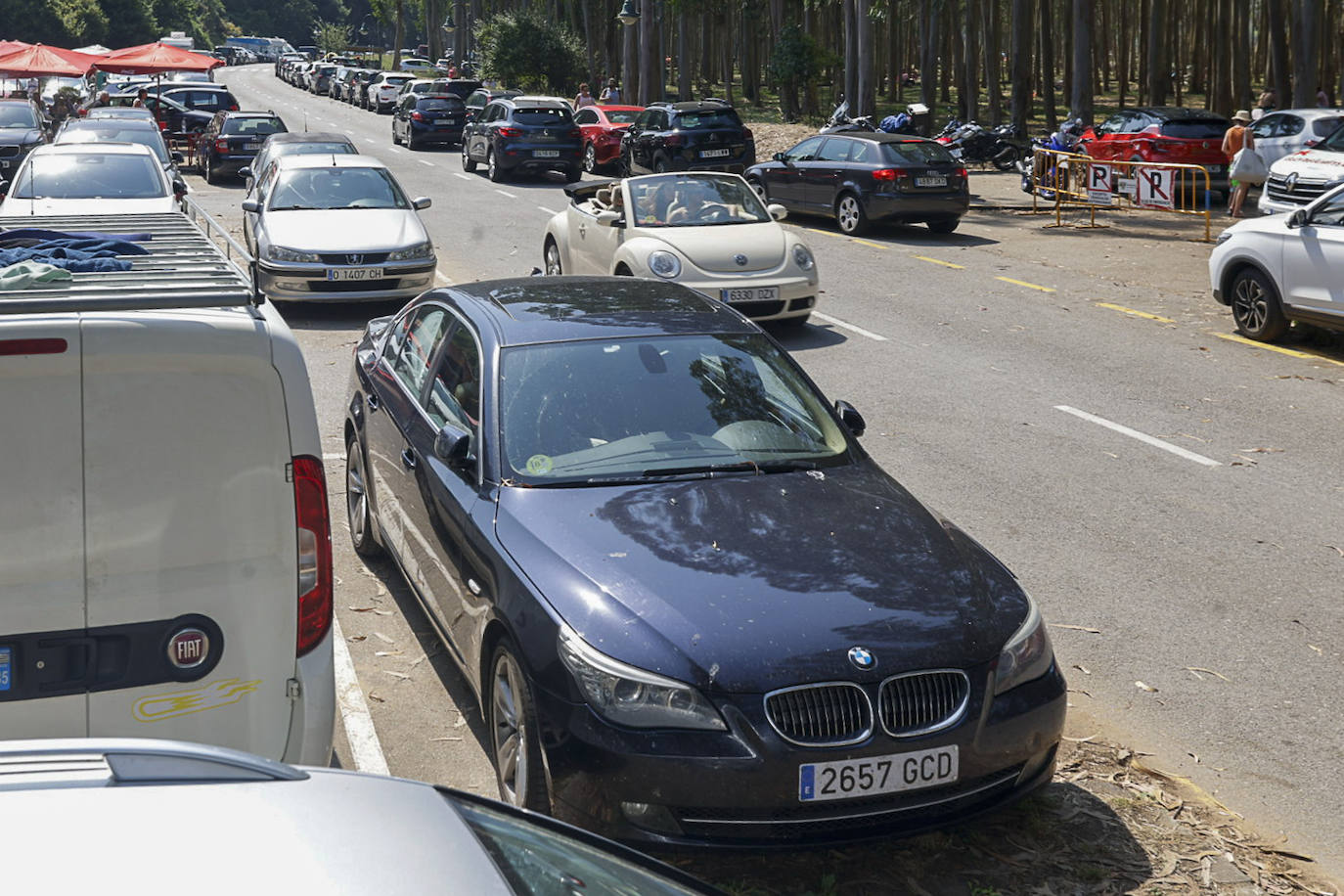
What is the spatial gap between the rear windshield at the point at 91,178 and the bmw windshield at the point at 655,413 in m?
12.8

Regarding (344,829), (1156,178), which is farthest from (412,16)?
(344,829)

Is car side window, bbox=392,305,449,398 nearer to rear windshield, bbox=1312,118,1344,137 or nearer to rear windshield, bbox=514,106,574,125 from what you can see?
rear windshield, bbox=1312,118,1344,137

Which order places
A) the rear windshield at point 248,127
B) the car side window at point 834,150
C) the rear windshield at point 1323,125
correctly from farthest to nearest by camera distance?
the rear windshield at point 248,127
the rear windshield at point 1323,125
the car side window at point 834,150

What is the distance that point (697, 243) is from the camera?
562 inches

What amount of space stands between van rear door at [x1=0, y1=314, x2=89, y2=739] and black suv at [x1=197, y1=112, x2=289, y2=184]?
28.5 metres

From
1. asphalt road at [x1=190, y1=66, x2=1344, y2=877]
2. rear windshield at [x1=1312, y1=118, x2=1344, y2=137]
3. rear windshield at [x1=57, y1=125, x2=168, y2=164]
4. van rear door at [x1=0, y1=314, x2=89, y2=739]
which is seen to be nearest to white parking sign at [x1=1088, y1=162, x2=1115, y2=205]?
rear windshield at [x1=1312, y1=118, x2=1344, y2=137]

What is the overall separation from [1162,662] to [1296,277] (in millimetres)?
8292

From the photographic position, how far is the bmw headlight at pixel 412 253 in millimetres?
15438

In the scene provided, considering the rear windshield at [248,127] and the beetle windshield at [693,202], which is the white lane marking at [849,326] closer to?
the beetle windshield at [693,202]

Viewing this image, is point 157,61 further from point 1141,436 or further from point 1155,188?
point 1141,436

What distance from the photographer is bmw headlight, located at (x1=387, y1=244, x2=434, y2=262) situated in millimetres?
15438

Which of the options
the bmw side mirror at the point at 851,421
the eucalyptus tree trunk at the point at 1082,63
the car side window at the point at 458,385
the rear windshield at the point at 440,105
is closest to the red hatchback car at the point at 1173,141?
the eucalyptus tree trunk at the point at 1082,63

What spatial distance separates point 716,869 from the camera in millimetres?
4781

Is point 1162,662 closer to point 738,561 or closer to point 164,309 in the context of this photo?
point 738,561
